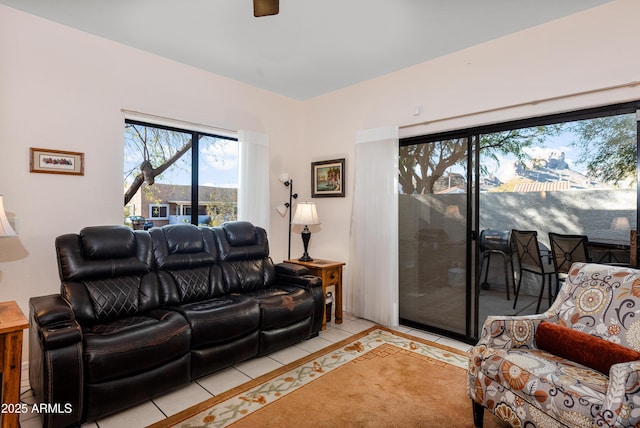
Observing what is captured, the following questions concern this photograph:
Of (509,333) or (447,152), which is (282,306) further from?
(447,152)

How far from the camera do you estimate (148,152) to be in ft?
11.5

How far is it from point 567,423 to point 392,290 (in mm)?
2198

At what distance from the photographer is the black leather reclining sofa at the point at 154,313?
1.92m

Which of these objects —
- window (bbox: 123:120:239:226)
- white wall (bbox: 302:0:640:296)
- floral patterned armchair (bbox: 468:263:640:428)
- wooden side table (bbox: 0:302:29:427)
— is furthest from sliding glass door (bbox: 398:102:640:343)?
wooden side table (bbox: 0:302:29:427)

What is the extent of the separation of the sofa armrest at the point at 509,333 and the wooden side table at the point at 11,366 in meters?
2.60

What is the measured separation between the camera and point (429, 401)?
2.27 meters

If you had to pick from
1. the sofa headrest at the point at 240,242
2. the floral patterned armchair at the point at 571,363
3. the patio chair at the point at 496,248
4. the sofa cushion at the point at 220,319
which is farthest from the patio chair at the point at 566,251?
the sofa headrest at the point at 240,242

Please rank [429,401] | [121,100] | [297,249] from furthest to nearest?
[297,249], [121,100], [429,401]

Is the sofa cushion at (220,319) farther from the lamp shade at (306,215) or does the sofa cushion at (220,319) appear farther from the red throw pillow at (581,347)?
the red throw pillow at (581,347)

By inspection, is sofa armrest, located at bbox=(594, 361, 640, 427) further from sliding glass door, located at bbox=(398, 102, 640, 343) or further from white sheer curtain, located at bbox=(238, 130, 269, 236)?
white sheer curtain, located at bbox=(238, 130, 269, 236)

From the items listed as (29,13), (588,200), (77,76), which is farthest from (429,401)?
(29,13)

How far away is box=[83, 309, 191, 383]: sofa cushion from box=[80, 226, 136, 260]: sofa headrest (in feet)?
1.72

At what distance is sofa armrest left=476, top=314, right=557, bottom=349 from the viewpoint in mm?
2037

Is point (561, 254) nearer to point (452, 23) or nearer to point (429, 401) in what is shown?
point (429, 401)
